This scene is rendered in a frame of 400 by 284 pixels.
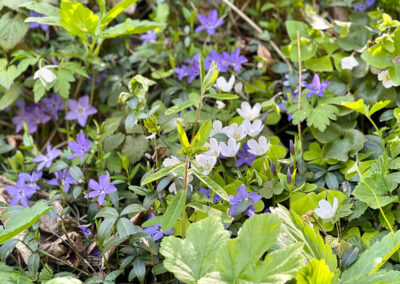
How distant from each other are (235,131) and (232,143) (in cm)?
10

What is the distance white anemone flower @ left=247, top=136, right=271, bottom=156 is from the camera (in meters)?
1.70

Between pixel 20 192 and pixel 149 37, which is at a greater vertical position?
pixel 149 37

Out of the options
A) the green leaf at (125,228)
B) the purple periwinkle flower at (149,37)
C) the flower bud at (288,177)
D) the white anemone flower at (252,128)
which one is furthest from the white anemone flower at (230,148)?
the purple periwinkle flower at (149,37)

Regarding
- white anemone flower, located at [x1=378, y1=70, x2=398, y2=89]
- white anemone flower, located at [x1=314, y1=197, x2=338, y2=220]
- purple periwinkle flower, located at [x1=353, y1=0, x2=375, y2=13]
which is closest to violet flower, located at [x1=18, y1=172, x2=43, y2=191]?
white anemone flower, located at [x1=314, y1=197, x2=338, y2=220]

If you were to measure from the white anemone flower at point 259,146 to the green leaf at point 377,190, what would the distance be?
0.35 m

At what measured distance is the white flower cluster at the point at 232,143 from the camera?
162 centimetres

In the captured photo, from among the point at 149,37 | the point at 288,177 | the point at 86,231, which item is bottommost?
the point at 86,231

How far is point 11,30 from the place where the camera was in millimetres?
2168

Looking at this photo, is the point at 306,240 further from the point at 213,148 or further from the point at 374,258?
the point at 213,148

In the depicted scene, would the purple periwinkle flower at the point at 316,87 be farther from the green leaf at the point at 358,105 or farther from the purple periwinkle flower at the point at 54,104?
the purple periwinkle flower at the point at 54,104

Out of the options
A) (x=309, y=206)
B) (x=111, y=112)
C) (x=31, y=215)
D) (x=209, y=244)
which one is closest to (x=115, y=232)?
(x=31, y=215)

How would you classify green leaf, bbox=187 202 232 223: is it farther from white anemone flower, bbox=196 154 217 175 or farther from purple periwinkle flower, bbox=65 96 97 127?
purple periwinkle flower, bbox=65 96 97 127

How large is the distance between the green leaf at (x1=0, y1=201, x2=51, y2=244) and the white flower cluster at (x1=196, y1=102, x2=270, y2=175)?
531 millimetres

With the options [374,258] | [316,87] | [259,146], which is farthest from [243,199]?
[316,87]
